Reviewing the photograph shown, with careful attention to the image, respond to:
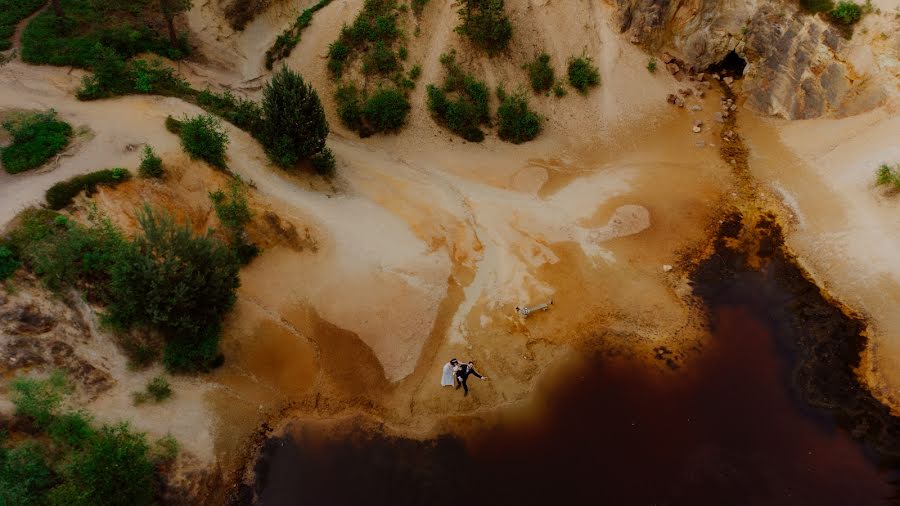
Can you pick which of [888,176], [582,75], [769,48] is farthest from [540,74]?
[888,176]

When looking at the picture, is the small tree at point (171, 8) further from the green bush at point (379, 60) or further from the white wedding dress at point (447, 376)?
the white wedding dress at point (447, 376)

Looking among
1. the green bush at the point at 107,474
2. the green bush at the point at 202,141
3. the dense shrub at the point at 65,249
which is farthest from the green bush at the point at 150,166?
the green bush at the point at 107,474

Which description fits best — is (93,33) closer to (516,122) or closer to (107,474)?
(516,122)

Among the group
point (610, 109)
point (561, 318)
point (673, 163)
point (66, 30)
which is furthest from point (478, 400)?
point (66, 30)

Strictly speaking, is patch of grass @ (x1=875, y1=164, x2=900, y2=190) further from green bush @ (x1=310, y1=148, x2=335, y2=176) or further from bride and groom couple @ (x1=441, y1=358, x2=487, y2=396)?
green bush @ (x1=310, y1=148, x2=335, y2=176)

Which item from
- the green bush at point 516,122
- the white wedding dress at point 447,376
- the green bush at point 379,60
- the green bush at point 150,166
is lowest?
the white wedding dress at point 447,376
